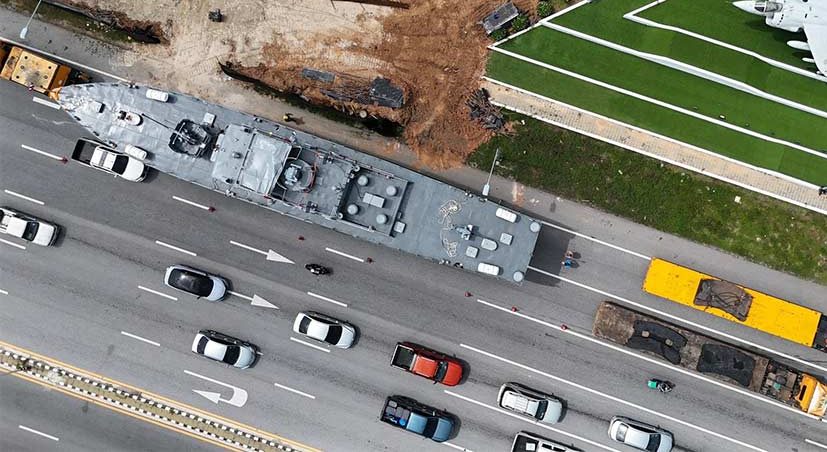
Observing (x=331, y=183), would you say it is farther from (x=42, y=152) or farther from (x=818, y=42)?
A: (x=818, y=42)

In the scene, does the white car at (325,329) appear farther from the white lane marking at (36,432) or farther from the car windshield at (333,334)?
the white lane marking at (36,432)

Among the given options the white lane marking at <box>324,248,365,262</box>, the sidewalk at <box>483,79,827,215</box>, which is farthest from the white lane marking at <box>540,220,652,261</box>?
the white lane marking at <box>324,248,365,262</box>

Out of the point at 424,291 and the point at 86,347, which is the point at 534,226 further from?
the point at 86,347

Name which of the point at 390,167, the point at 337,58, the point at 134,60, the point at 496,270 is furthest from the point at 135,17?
the point at 496,270

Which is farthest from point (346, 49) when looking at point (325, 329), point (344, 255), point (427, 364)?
point (427, 364)

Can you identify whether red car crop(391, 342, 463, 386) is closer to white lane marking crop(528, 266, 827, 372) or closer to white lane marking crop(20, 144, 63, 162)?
white lane marking crop(528, 266, 827, 372)
